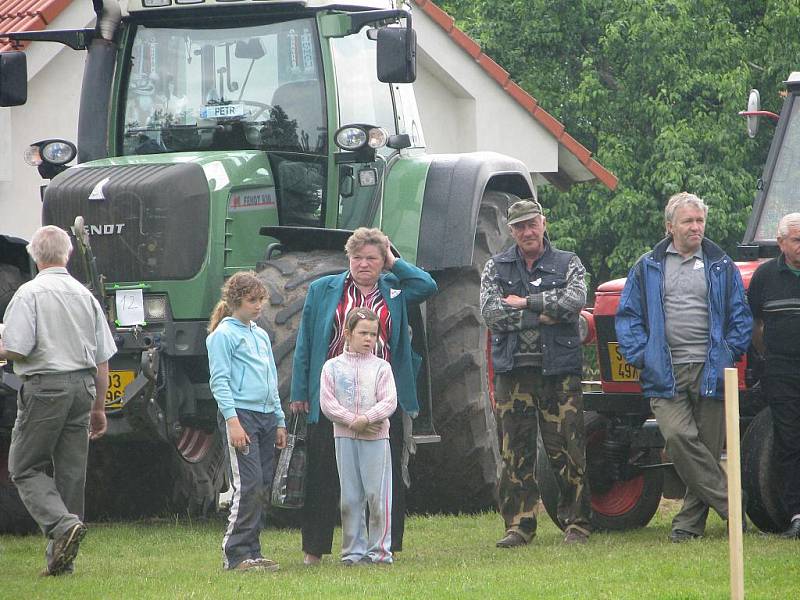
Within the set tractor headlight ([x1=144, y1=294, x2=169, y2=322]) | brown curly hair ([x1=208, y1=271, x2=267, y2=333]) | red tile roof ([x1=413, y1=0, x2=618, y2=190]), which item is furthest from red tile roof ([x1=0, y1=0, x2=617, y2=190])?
brown curly hair ([x1=208, y1=271, x2=267, y2=333])

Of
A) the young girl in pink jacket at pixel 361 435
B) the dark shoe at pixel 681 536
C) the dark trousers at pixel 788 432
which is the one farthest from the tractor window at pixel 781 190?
the young girl in pink jacket at pixel 361 435

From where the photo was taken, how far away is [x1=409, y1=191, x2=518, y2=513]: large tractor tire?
34.0 feet

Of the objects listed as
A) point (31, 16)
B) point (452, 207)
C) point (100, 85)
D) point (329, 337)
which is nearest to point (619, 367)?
point (452, 207)

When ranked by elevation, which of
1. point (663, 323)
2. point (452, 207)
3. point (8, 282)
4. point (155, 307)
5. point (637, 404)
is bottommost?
point (637, 404)

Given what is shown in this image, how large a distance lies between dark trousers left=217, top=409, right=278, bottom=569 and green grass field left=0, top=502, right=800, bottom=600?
16 cm

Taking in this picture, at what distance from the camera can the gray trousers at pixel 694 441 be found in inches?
347

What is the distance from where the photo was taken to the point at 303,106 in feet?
33.6

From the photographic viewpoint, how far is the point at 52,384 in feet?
27.7

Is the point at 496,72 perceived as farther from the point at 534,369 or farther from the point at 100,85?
the point at 534,369

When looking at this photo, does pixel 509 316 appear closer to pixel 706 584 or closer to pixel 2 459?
pixel 706 584

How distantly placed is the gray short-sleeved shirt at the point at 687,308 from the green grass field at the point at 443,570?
104 centimetres

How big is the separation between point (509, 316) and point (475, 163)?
2.12 meters

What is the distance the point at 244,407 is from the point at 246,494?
432mm

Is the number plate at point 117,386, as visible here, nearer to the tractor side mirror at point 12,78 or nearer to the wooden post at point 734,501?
the tractor side mirror at point 12,78
